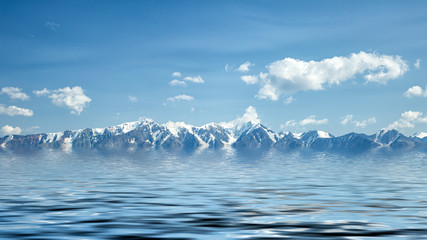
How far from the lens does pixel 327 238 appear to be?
49.6 feet

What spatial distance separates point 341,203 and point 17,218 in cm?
2040

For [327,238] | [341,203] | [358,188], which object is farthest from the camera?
[358,188]

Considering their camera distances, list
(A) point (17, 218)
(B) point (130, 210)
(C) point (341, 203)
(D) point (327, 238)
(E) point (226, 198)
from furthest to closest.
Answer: (E) point (226, 198)
(C) point (341, 203)
(B) point (130, 210)
(A) point (17, 218)
(D) point (327, 238)

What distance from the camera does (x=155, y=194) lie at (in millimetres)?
30984

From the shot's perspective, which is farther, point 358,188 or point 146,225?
point 358,188

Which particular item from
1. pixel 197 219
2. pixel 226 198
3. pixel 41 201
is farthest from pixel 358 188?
pixel 41 201

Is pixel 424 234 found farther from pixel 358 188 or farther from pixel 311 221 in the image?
pixel 358 188

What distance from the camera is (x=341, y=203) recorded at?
2564 cm

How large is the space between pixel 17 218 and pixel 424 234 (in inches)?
779

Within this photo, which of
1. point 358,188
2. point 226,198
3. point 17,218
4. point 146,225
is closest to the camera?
point 146,225

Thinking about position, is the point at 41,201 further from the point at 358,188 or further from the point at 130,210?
the point at 358,188

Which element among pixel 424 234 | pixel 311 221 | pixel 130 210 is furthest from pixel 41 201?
pixel 424 234

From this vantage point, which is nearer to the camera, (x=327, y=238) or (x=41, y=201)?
(x=327, y=238)

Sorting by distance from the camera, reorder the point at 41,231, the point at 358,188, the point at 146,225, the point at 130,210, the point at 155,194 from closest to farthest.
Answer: the point at 41,231 → the point at 146,225 → the point at 130,210 → the point at 155,194 → the point at 358,188
